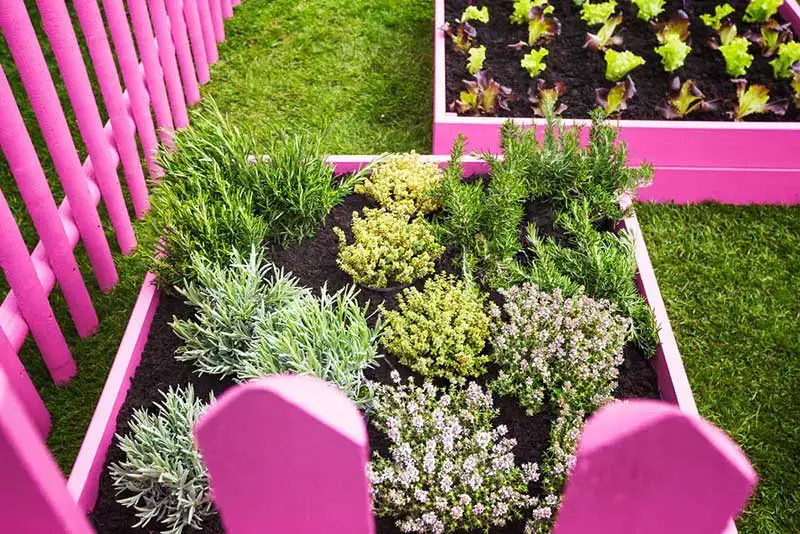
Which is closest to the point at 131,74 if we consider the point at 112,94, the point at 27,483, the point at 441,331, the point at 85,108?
the point at 112,94

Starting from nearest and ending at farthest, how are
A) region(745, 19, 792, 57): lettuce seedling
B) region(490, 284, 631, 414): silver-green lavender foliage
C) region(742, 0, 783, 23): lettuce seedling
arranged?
1. region(490, 284, 631, 414): silver-green lavender foliage
2. region(745, 19, 792, 57): lettuce seedling
3. region(742, 0, 783, 23): lettuce seedling

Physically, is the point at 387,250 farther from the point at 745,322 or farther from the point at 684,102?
the point at 684,102

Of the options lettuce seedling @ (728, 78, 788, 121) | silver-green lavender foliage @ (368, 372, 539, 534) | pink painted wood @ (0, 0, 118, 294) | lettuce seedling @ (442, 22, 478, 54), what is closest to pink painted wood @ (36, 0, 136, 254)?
pink painted wood @ (0, 0, 118, 294)

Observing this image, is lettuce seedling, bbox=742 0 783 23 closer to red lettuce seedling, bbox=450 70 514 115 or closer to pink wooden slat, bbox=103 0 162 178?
red lettuce seedling, bbox=450 70 514 115

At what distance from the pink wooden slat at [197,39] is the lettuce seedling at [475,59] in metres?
1.51

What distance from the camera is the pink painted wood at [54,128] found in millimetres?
2338

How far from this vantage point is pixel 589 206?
2.81 m

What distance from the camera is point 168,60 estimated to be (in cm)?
359

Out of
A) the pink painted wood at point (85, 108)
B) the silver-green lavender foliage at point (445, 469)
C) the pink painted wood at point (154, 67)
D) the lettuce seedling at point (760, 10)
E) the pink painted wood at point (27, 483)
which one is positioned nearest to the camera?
the pink painted wood at point (27, 483)

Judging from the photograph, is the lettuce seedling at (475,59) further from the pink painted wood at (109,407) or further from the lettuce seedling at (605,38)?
the pink painted wood at (109,407)

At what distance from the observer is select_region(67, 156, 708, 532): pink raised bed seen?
2160 mm

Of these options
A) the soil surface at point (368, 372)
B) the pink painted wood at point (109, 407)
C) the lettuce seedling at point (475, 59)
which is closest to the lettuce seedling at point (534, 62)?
the lettuce seedling at point (475, 59)

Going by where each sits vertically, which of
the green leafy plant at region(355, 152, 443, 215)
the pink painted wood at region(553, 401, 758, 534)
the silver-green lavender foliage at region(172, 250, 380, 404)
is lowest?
the silver-green lavender foliage at region(172, 250, 380, 404)

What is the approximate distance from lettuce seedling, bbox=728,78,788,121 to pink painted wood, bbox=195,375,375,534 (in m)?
3.17
